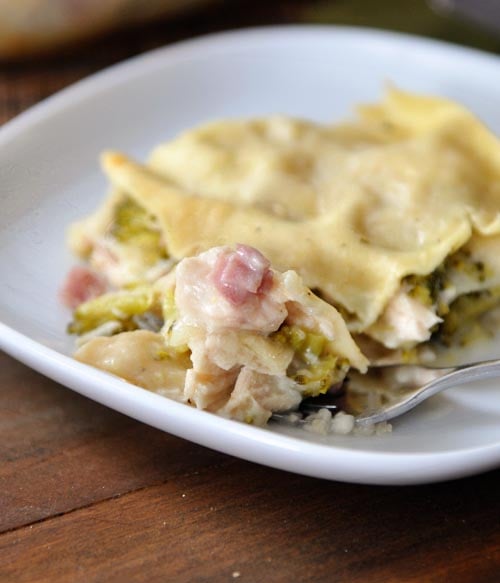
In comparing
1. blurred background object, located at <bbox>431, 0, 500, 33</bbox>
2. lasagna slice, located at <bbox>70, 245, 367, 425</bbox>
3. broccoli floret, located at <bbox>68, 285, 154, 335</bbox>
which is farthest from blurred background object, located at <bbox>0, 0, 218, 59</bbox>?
lasagna slice, located at <bbox>70, 245, 367, 425</bbox>

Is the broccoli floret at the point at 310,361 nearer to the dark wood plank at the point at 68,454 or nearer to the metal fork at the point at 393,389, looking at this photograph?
the metal fork at the point at 393,389

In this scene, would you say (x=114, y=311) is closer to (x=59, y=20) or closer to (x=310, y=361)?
(x=310, y=361)

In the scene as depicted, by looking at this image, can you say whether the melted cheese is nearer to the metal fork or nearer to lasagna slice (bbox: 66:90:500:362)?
lasagna slice (bbox: 66:90:500:362)

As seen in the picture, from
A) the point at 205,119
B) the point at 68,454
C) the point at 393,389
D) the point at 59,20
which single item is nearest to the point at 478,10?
the point at 205,119

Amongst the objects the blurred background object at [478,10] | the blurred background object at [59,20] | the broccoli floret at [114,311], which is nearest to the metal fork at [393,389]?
the broccoli floret at [114,311]

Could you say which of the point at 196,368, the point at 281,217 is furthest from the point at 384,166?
the point at 196,368

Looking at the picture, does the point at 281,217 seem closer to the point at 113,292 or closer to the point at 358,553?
the point at 113,292
